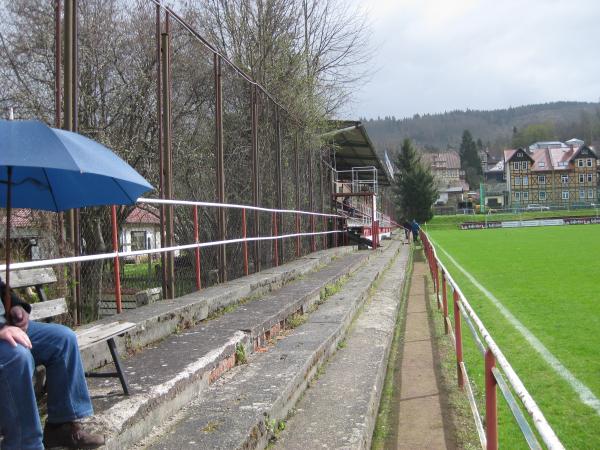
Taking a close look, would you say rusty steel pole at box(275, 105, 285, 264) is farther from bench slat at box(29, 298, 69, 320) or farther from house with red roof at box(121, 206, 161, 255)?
bench slat at box(29, 298, 69, 320)

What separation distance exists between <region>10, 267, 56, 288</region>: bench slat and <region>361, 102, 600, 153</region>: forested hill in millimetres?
149504

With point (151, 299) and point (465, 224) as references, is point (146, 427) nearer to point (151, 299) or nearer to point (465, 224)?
point (151, 299)

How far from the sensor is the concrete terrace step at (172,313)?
169 inches

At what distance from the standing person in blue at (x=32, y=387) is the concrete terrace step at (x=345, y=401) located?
50.6 inches

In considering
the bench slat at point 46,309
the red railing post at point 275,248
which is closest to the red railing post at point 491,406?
the bench slat at point 46,309

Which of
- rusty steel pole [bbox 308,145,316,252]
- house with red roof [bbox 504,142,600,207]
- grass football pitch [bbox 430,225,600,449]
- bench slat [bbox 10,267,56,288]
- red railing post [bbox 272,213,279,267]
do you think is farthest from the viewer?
house with red roof [bbox 504,142,600,207]

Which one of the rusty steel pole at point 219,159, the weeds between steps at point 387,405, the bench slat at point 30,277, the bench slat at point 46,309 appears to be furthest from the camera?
the rusty steel pole at point 219,159

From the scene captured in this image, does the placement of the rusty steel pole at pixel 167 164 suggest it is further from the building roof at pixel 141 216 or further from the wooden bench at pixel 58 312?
the wooden bench at pixel 58 312

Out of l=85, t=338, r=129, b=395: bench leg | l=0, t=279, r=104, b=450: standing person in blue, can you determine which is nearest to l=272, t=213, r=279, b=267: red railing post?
l=85, t=338, r=129, b=395: bench leg

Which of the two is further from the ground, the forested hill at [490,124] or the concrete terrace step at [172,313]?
the forested hill at [490,124]

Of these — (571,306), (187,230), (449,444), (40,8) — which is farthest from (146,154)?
(571,306)

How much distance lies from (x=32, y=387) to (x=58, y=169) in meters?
1.58

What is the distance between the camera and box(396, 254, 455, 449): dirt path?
4.67m

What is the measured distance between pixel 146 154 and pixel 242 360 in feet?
17.1
